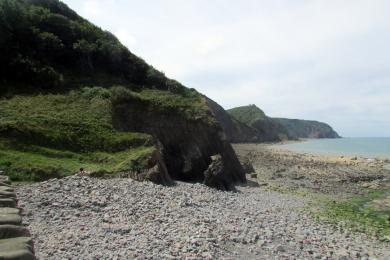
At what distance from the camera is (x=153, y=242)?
15156 mm

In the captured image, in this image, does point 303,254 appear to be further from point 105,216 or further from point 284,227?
point 105,216

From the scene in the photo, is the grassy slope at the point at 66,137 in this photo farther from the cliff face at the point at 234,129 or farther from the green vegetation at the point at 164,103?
the cliff face at the point at 234,129

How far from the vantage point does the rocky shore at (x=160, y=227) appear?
1439cm

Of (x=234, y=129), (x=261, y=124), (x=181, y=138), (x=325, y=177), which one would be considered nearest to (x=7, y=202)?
(x=181, y=138)

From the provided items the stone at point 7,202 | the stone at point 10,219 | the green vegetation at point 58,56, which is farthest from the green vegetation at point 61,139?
the stone at point 10,219

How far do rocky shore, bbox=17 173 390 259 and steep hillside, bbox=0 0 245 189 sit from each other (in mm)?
3682

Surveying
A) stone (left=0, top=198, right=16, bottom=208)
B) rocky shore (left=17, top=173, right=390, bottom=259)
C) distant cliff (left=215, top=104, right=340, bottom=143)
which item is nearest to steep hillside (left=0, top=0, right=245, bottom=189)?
rocky shore (left=17, top=173, right=390, bottom=259)

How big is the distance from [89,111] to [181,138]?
8.64 m

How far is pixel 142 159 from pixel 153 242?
12206 millimetres

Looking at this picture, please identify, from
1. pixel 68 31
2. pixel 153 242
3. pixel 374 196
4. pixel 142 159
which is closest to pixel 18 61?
pixel 68 31

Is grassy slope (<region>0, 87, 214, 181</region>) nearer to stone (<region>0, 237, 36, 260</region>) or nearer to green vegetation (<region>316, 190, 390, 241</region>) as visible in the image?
stone (<region>0, 237, 36, 260</region>)

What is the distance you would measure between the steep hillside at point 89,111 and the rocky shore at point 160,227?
3.68 meters

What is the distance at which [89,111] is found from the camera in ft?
108

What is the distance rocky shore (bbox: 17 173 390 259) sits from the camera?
14.4 metres
